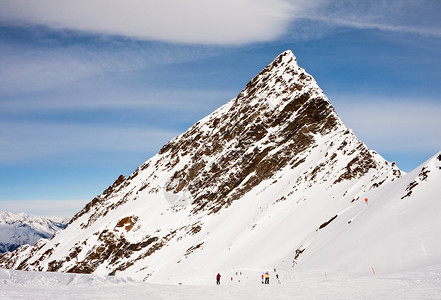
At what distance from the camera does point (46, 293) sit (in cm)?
1741

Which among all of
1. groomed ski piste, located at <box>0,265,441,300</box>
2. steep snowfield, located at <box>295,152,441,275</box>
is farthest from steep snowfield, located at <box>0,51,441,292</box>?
groomed ski piste, located at <box>0,265,441,300</box>

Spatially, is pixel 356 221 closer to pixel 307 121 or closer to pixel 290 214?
pixel 290 214

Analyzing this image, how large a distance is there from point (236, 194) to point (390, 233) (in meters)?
59.5

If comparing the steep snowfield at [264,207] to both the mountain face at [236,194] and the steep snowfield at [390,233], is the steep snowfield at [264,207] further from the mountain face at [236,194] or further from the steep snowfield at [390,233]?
the mountain face at [236,194]

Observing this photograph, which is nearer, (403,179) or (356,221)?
(356,221)

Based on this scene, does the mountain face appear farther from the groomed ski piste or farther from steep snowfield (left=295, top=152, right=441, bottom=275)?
A: the groomed ski piste

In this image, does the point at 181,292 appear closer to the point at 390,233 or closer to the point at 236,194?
the point at 390,233

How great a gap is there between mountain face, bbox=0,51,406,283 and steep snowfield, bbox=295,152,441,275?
4739 mm

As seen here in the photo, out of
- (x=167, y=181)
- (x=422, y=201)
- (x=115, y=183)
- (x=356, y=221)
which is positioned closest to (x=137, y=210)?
(x=167, y=181)

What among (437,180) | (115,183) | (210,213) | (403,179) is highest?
(115,183)

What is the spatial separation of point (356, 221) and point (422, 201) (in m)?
7.84

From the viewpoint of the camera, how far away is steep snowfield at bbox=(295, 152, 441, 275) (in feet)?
90.6

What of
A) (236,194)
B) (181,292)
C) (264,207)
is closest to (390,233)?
(181,292)

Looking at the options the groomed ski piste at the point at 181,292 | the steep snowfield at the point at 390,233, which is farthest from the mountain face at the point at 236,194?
the groomed ski piste at the point at 181,292
